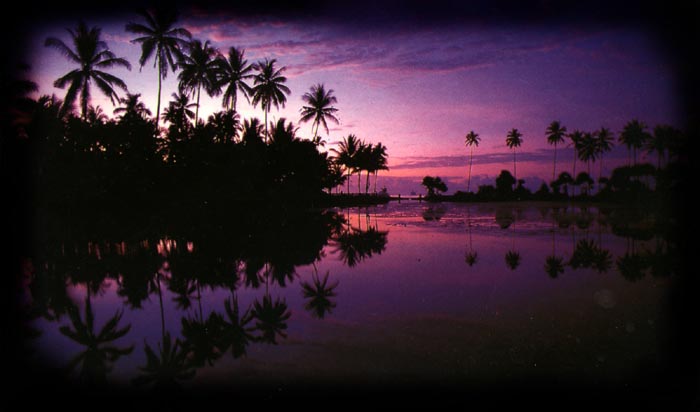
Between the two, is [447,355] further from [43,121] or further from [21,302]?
[43,121]

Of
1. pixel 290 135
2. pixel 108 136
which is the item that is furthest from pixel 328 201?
pixel 108 136

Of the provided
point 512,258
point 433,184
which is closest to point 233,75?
point 512,258

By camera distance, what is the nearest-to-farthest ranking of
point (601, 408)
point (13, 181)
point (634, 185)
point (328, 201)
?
point (601, 408), point (13, 181), point (634, 185), point (328, 201)

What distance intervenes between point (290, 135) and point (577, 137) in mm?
59838

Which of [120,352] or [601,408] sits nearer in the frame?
[601,408]

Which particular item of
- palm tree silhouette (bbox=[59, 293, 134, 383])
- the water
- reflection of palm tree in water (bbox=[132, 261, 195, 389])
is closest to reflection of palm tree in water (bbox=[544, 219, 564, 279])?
the water

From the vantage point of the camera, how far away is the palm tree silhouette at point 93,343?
17.5 feet

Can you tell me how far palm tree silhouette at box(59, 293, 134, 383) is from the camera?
5.33 metres

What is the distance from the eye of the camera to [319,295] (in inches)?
346

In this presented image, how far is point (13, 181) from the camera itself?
72.1ft

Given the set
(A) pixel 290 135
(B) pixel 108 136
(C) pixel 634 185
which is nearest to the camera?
(B) pixel 108 136

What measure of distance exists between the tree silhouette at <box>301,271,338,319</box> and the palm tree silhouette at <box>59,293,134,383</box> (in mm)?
3134

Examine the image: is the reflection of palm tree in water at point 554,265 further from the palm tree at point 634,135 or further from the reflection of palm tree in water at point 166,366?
the palm tree at point 634,135

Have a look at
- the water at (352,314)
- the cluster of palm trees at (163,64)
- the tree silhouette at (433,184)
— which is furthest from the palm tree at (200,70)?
the tree silhouette at (433,184)
